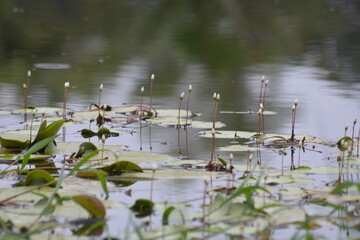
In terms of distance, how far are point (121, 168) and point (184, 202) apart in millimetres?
392

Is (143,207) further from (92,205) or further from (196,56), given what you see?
(196,56)

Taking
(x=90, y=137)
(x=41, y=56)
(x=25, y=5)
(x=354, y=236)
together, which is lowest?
(x=354, y=236)

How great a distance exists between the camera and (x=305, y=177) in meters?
2.35

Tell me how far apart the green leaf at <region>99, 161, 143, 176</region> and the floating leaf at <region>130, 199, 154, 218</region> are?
37 centimetres

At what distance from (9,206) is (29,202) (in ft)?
0.19

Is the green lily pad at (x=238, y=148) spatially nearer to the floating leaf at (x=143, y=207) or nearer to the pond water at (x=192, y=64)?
the pond water at (x=192, y=64)

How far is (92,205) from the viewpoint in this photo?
1882 mm

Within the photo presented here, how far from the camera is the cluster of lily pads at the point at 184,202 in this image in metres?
1.80

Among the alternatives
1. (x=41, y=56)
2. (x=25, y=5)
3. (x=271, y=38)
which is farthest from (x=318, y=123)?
(x=25, y=5)

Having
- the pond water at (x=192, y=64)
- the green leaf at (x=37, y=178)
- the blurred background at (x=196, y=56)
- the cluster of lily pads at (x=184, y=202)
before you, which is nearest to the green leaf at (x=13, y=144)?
the cluster of lily pads at (x=184, y=202)

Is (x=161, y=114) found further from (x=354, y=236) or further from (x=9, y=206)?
(x=354, y=236)

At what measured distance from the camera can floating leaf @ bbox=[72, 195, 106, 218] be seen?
186 centimetres

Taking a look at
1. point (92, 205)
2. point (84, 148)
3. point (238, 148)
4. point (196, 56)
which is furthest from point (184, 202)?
point (196, 56)

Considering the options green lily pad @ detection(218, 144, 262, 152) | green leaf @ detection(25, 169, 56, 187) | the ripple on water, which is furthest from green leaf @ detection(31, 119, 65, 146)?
Result: the ripple on water
